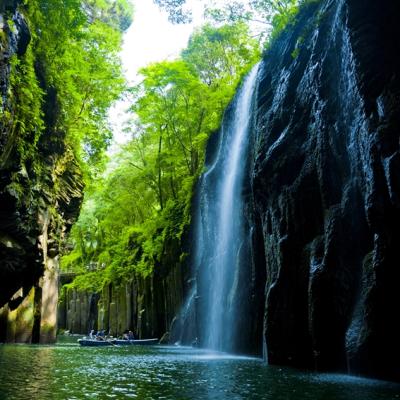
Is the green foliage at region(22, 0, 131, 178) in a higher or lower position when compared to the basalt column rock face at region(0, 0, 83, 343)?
higher

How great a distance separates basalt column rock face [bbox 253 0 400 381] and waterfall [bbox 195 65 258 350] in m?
4.07

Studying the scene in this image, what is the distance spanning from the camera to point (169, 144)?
3136 cm

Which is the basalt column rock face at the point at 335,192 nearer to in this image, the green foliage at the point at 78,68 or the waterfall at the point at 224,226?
the waterfall at the point at 224,226

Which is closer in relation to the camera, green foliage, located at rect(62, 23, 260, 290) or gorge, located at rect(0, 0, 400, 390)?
gorge, located at rect(0, 0, 400, 390)

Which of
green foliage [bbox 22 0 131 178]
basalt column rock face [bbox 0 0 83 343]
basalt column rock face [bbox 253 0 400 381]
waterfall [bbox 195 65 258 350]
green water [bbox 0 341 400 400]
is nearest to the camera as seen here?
green water [bbox 0 341 400 400]

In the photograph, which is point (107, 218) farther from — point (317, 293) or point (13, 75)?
point (317, 293)

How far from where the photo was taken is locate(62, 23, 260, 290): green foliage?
88.9ft

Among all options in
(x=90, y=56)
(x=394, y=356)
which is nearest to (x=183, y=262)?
(x=90, y=56)

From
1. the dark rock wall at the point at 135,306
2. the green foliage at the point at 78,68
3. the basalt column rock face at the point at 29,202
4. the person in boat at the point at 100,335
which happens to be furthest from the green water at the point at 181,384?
the dark rock wall at the point at 135,306

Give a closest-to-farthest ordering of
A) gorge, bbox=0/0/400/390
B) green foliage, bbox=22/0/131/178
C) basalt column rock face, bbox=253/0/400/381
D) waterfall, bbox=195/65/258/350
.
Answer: basalt column rock face, bbox=253/0/400/381 < gorge, bbox=0/0/400/390 < green foliage, bbox=22/0/131/178 < waterfall, bbox=195/65/258/350

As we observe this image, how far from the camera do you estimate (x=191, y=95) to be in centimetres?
2756

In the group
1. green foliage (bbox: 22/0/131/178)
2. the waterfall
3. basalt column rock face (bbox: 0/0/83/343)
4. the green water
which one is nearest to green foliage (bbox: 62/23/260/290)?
the waterfall

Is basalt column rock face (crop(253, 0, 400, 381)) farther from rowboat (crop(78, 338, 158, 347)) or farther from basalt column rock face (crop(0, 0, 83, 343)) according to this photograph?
rowboat (crop(78, 338, 158, 347))

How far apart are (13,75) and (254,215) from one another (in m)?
9.60
